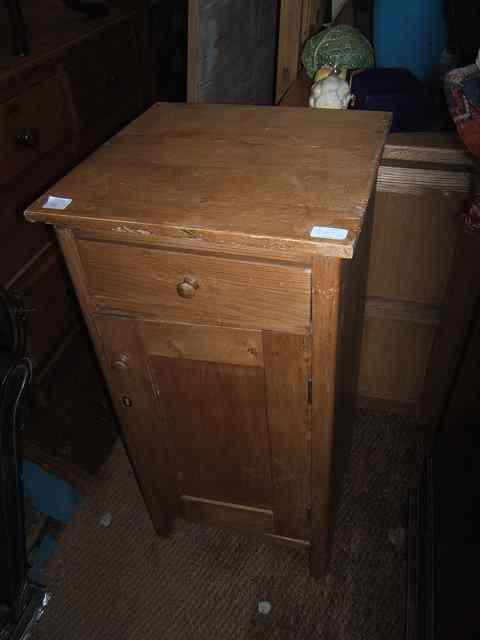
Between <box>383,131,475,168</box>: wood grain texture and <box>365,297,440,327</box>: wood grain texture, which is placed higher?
<box>383,131,475,168</box>: wood grain texture

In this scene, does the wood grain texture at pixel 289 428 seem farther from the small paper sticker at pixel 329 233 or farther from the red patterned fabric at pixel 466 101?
the red patterned fabric at pixel 466 101

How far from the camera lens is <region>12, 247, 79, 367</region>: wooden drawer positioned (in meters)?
1.13

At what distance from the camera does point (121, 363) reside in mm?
893

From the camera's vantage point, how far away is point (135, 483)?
1387mm

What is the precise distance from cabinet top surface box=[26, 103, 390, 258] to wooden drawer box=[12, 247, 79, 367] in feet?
1.28

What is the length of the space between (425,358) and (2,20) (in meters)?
1.29

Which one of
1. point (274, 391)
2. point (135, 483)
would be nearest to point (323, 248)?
point (274, 391)

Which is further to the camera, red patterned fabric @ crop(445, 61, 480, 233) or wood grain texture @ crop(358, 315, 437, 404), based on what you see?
wood grain texture @ crop(358, 315, 437, 404)

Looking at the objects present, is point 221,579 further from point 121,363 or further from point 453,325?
point 453,325

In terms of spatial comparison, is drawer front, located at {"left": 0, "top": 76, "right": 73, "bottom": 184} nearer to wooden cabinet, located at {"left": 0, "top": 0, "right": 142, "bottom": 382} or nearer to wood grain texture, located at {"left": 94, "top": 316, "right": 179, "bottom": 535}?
wooden cabinet, located at {"left": 0, "top": 0, "right": 142, "bottom": 382}

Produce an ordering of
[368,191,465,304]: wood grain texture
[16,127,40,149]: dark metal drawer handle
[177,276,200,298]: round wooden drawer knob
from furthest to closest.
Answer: [368,191,465,304]: wood grain texture, [16,127,40,149]: dark metal drawer handle, [177,276,200,298]: round wooden drawer knob

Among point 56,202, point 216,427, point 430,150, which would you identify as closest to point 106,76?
point 56,202

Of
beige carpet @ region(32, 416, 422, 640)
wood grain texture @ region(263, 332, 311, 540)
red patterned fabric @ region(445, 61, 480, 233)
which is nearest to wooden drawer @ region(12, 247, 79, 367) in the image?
beige carpet @ region(32, 416, 422, 640)

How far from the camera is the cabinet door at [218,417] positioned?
2.69ft
